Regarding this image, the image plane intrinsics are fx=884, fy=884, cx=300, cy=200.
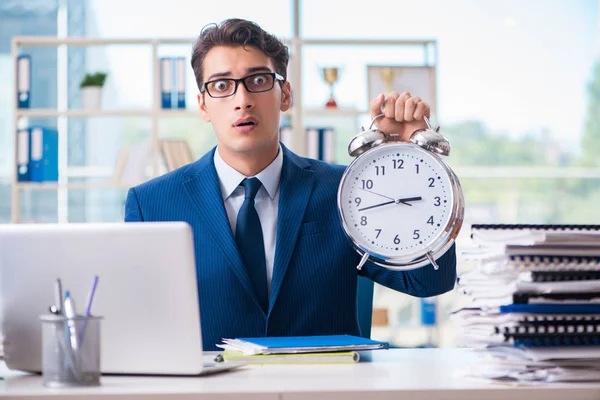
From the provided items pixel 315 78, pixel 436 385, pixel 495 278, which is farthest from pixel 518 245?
pixel 315 78

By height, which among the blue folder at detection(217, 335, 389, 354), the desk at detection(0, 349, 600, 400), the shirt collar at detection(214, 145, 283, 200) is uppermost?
the shirt collar at detection(214, 145, 283, 200)

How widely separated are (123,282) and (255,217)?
31.2 inches

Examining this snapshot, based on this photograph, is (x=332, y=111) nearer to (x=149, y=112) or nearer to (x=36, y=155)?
(x=149, y=112)

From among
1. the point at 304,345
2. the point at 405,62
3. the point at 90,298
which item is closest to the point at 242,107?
the point at 304,345

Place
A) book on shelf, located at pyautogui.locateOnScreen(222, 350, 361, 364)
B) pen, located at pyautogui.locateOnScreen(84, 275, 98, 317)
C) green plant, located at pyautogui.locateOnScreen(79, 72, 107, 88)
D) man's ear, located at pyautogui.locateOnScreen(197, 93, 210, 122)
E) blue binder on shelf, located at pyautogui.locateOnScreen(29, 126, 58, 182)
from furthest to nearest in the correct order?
green plant, located at pyautogui.locateOnScreen(79, 72, 107, 88) → blue binder on shelf, located at pyautogui.locateOnScreen(29, 126, 58, 182) → man's ear, located at pyautogui.locateOnScreen(197, 93, 210, 122) → book on shelf, located at pyautogui.locateOnScreen(222, 350, 361, 364) → pen, located at pyautogui.locateOnScreen(84, 275, 98, 317)

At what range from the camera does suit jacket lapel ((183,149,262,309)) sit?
212cm

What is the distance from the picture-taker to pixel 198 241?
219 cm

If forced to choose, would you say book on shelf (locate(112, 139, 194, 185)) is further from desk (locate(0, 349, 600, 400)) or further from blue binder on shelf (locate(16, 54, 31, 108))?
desk (locate(0, 349, 600, 400))

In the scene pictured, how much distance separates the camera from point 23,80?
4.86m

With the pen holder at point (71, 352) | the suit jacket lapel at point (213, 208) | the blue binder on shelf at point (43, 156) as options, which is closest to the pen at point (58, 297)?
the pen holder at point (71, 352)

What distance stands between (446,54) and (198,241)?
4317 millimetres

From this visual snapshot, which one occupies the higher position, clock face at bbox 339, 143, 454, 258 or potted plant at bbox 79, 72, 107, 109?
potted plant at bbox 79, 72, 107, 109

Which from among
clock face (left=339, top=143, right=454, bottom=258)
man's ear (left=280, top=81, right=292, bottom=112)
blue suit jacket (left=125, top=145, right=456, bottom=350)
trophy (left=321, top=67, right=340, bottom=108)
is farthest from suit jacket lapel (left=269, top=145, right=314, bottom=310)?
trophy (left=321, top=67, right=340, bottom=108)

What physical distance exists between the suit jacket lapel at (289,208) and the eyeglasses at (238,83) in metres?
0.22
